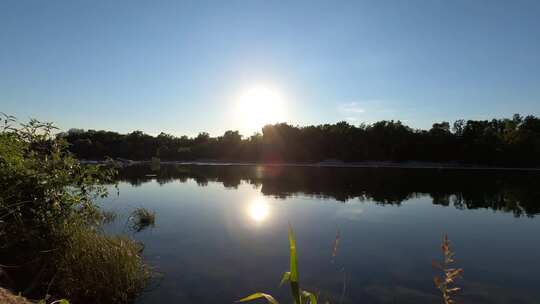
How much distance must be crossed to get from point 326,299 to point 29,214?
11243mm

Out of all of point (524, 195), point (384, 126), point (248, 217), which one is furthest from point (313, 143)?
point (248, 217)

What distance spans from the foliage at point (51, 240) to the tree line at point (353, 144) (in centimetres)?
13643

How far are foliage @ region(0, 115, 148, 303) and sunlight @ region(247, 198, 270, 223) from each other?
59.2 ft

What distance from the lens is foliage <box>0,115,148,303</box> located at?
1164 centimetres

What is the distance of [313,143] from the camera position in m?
158


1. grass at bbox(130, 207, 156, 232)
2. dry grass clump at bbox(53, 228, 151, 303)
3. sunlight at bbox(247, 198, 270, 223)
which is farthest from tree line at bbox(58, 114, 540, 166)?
dry grass clump at bbox(53, 228, 151, 303)

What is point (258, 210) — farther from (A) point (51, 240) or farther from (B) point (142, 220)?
(A) point (51, 240)

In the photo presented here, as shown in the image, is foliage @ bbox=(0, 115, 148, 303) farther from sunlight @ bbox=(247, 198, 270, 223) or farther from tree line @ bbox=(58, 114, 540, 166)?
tree line @ bbox=(58, 114, 540, 166)

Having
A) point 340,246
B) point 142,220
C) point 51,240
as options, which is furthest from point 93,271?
point 142,220

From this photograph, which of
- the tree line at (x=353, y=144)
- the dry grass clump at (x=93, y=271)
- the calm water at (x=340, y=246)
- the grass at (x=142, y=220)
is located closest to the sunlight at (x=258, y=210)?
the calm water at (x=340, y=246)

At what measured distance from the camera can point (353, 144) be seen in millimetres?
148250

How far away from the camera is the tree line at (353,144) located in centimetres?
12156

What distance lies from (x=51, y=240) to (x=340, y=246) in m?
15.6

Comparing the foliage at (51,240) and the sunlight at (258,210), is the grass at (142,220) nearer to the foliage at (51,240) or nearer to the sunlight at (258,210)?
the sunlight at (258,210)
